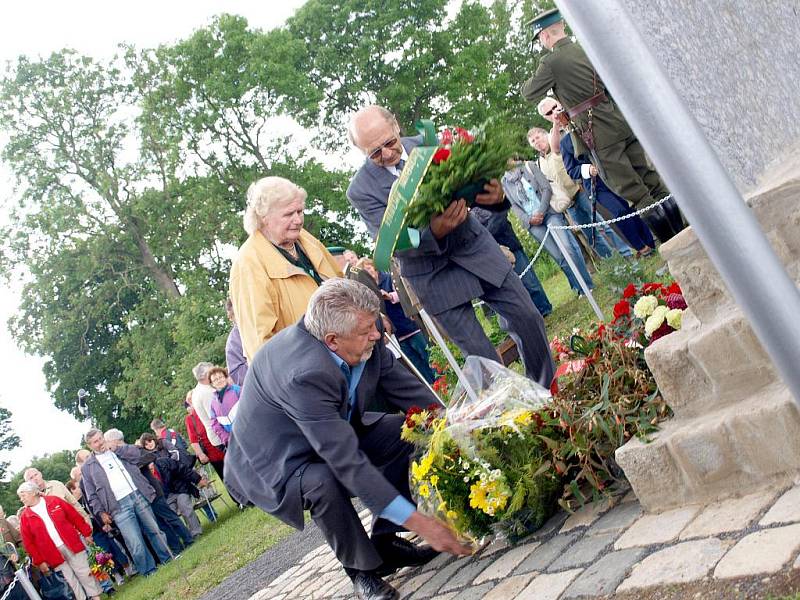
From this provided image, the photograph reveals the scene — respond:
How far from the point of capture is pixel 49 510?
472 inches

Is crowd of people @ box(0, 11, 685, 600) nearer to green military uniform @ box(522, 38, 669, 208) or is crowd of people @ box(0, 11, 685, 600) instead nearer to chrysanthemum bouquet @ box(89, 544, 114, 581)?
green military uniform @ box(522, 38, 669, 208)

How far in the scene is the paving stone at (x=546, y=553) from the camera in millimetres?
4121

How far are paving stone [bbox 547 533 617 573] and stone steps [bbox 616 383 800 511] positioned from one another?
0.23 metres

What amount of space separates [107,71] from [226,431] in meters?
23.5

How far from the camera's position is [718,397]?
3.89 metres

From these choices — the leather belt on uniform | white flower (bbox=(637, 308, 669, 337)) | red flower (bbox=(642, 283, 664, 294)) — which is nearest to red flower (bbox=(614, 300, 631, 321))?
red flower (bbox=(642, 283, 664, 294))

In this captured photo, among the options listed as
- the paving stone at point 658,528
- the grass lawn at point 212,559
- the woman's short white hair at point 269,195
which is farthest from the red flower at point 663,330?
the grass lawn at point 212,559

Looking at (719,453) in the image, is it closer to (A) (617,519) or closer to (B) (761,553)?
(A) (617,519)

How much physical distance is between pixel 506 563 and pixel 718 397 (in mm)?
1246

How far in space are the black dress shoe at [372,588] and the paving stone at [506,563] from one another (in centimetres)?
63

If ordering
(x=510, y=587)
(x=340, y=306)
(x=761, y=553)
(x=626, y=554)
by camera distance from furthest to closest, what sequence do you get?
(x=340, y=306), (x=510, y=587), (x=626, y=554), (x=761, y=553)

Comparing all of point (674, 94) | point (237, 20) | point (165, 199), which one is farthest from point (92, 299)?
point (674, 94)

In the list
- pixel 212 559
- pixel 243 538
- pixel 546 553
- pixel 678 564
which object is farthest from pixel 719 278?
pixel 243 538

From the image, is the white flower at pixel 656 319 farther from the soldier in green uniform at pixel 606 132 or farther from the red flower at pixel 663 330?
the soldier in green uniform at pixel 606 132
